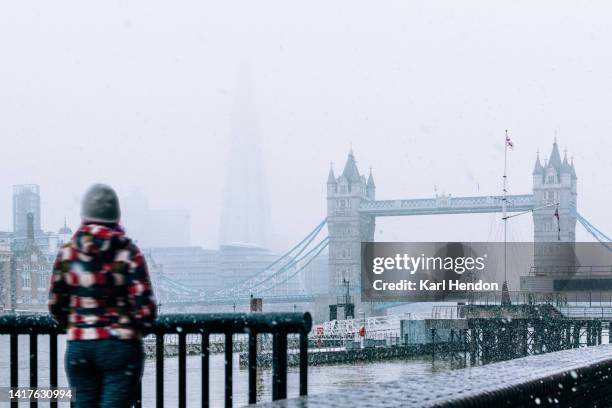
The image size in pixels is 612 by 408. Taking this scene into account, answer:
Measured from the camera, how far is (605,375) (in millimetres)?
5891

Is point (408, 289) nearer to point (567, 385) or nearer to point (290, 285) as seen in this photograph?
point (290, 285)

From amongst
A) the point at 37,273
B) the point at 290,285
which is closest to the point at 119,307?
the point at 37,273

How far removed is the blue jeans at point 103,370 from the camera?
14.5ft

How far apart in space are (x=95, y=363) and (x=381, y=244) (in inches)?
5184

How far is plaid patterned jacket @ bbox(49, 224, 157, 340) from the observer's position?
443 centimetres

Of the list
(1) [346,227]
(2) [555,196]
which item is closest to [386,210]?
(1) [346,227]

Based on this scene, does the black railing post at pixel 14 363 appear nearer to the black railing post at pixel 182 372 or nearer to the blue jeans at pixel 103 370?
the black railing post at pixel 182 372

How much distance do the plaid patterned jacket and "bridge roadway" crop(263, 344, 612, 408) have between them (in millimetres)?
817

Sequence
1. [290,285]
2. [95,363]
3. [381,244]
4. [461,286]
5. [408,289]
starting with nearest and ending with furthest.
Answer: [95,363], [461,286], [408,289], [381,244], [290,285]

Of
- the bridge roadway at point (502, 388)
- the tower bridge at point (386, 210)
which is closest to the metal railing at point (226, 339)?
the bridge roadway at point (502, 388)

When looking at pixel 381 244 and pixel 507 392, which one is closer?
pixel 507 392

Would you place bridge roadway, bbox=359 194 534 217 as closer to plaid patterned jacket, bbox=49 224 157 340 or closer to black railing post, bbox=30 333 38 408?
black railing post, bbox=30 333 38 408

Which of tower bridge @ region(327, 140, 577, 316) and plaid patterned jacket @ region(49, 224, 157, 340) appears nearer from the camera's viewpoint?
plaid patterned jacket @ region(49, 224, 157, 340)

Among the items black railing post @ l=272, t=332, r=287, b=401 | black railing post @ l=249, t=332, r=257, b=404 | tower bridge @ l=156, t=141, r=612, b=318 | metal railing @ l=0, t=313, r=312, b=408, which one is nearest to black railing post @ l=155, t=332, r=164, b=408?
metal railing @ l=0, t=313, r=312, b=408
